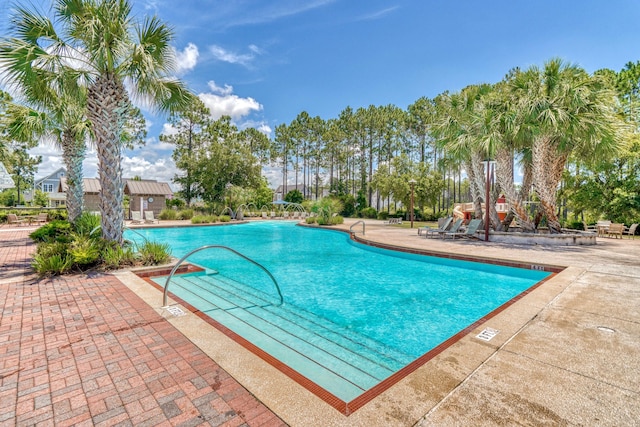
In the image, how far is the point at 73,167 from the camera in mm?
10156

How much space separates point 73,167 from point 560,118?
1648 centimetres

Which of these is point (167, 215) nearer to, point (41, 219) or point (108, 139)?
point (41, 219)

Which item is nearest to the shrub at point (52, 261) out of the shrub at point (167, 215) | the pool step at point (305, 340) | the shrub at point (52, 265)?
the shrub at point (52, 265)

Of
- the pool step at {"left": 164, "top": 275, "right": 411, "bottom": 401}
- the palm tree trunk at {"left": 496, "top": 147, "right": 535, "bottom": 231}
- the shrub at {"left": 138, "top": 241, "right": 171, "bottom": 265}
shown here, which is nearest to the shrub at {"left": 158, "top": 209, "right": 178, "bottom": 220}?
the shrub at {"left": 138, "top": 241, "right": 171, "bottom": 265}

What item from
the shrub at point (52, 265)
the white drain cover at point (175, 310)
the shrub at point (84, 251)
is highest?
the shrub at point (84, 251)

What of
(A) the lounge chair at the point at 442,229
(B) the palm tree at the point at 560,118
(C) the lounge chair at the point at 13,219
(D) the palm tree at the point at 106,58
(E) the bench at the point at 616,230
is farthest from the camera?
(C) the lounge chair at the point at 13,219

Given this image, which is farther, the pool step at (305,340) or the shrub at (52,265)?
the shrub at (52,265)

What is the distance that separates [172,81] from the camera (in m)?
7.73

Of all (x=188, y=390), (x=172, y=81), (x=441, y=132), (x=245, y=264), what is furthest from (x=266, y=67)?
(x=188, y=390)

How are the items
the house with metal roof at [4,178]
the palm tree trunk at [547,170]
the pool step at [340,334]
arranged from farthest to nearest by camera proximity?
the house with metal roof at [4,178]
the palm tree trunk at [547,170]
the pool step at [340,334]

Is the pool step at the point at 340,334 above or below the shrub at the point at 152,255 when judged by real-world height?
below

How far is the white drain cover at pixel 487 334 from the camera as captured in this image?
10.6ft

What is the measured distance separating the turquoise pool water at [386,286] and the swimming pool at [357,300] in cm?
2

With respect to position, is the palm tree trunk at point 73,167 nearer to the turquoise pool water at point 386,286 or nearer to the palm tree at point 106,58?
the turquoise pool water at point 386,286
